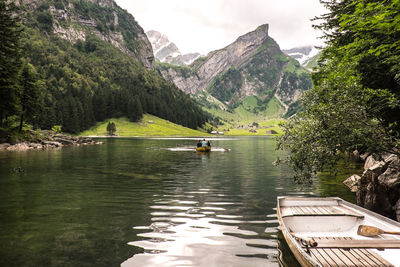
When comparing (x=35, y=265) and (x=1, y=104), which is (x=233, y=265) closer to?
(x=35, y=265)

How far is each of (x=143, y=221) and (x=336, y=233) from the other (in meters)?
10.3

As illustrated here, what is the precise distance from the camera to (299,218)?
13.3 meters

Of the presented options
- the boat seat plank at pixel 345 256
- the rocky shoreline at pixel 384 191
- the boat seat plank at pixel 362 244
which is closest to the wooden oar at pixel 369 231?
the boat seat plank at pixel 362 244

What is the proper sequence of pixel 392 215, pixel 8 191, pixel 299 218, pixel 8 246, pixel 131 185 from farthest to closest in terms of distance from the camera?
pixel 131 185
pixel 8 191
pixel 392 215
pixel 299 218
pixel 8 246

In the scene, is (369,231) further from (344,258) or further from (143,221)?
(143,221)

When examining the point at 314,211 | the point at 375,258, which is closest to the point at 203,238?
the point at 314,211

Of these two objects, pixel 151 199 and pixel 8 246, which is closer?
pixel 8 246

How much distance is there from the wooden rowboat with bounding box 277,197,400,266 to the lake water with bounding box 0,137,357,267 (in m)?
1.27

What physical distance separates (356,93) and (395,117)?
6.52 meters

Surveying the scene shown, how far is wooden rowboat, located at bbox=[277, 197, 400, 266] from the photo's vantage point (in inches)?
Answer: 362

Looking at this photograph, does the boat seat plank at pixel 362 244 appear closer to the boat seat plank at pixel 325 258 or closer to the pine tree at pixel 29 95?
the boat seat plank at pixel 325 258

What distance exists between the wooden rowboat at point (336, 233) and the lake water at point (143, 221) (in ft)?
4.15

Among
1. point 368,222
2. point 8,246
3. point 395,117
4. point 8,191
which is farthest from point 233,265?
point 8,191

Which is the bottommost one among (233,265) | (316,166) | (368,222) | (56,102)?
(233,265)
